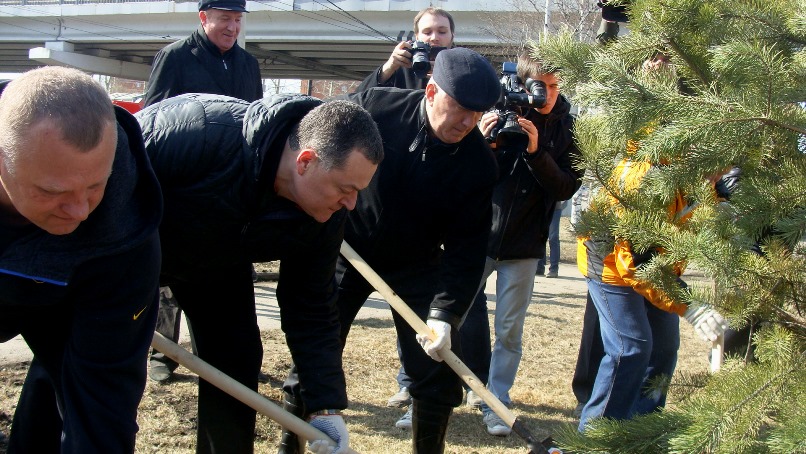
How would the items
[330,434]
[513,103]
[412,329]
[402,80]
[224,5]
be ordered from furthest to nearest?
[224,5] < [402,80] < [513,103] < [412,329] < [330,434]

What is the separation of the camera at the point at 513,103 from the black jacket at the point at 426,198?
38 centimetres

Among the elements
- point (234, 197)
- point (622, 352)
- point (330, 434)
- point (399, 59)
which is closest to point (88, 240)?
point (234, 197)

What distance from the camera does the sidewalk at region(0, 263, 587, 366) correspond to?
15.7ft

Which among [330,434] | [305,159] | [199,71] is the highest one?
[199,71]

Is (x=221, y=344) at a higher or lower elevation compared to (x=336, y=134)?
lower

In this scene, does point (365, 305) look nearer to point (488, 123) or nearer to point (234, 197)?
point (488, 123)

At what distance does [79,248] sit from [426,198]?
177cm

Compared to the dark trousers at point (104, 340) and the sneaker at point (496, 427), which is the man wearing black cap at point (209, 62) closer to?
the sneaker at point (496, 427)

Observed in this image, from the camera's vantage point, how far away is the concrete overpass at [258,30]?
72.3 feet

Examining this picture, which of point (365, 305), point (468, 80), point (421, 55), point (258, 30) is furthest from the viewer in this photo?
point (258, 30)

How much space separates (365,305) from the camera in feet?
23.9

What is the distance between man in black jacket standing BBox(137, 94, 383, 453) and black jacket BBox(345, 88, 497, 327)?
1.91 ft

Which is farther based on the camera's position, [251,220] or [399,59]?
[399,59]

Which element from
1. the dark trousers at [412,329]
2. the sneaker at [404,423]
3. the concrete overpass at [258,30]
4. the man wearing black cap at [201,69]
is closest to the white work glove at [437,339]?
the dark trousers at [412,329]
